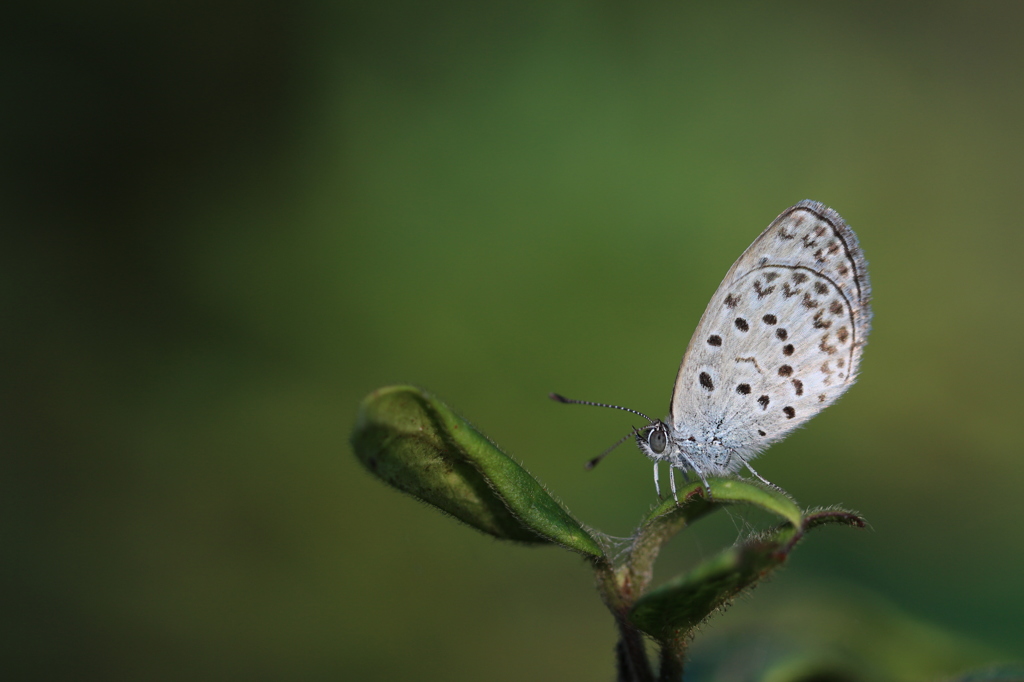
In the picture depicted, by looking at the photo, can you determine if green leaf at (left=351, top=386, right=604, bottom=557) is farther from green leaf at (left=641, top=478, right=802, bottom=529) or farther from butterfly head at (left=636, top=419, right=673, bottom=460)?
butterfly head at (left=636, top=419, right=673, bottom=460)

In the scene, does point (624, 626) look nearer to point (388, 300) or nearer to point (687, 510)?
point (687, 510)

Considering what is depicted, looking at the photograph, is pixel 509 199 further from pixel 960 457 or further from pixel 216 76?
pixel 960 457

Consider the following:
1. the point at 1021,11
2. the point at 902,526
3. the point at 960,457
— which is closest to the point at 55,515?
the point at 902,526

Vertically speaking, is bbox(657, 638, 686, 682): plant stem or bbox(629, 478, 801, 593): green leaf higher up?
bbox(629, 478, 801, 593): green leaf

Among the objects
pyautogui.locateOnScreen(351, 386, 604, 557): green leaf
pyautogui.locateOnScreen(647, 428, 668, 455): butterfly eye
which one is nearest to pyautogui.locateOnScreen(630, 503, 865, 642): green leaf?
pyautogui.locateOnScreen(351, 386, 604, 557): green leaf

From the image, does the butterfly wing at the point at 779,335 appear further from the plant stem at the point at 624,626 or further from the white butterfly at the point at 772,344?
the plant stem at the point at 624,626

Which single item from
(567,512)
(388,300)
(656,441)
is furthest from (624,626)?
(388,300)
